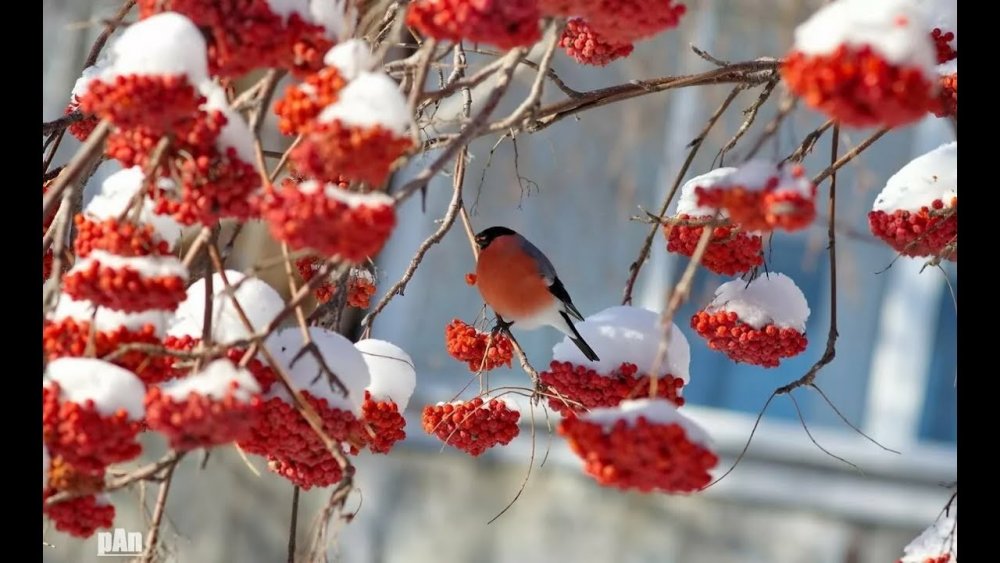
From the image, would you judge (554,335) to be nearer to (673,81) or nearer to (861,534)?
(861,534)

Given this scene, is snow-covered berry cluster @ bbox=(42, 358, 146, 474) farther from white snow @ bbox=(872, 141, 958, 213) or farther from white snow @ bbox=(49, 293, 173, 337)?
white snow @ bbox=(872, 141, 958, 213)

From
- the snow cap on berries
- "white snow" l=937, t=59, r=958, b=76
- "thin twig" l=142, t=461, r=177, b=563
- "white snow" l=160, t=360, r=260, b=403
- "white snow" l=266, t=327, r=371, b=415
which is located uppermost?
the snow cap on berries

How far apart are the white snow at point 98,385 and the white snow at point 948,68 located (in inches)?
42.3

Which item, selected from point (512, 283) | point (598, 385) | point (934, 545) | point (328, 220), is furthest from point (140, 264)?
point (512, 283)

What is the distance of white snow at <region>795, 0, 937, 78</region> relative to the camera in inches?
41.0

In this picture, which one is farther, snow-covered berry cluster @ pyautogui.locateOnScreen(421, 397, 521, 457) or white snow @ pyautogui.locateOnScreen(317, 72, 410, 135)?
→ snow-covered berry cluster @ pyautogui.locateOnScreen(421, 397, 521, 457)

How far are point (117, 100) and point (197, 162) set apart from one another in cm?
9

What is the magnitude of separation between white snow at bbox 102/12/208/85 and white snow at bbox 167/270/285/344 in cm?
32

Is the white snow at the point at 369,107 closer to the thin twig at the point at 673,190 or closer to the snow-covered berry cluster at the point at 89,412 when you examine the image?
the snow-covered berry cluster at the point at 89,412

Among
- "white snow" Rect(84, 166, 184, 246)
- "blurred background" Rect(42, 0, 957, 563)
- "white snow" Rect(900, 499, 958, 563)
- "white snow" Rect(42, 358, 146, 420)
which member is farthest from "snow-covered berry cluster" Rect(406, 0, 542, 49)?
"blurred background" Rect(42, 0, 957, 563)

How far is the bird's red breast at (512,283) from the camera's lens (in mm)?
2584

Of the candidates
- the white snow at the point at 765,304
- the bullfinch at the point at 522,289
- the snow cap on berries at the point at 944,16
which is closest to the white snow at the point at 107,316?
the white snow at the point at 765,304

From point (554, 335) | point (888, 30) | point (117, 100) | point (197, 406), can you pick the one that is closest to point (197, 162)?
point (117, 100)

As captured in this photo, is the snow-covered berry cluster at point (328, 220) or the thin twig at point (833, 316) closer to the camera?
the snow-covered berry cluster at point (328, 220)
